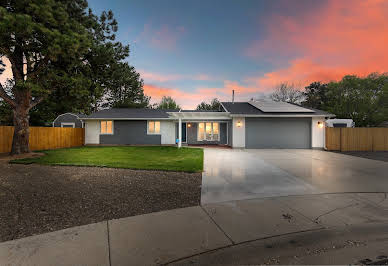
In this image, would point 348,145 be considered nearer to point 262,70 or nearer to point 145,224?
point 262,70

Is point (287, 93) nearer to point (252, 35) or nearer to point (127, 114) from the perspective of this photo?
point (252, 35)

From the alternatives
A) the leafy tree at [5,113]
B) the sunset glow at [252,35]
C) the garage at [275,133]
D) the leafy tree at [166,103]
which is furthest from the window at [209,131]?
the leafy tree at [5,113]

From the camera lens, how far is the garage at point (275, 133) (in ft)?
46.2

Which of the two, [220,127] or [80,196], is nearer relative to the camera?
[80,196]

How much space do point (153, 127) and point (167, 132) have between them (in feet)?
4.46

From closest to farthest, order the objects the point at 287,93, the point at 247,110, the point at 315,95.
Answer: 1. the point at 247,110
2. the point at 287,93
3. the point at 315,95

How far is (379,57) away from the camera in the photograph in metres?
13.7

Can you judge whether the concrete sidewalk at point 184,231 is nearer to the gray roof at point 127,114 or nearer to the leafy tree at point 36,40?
the leafy tree at point 36,40

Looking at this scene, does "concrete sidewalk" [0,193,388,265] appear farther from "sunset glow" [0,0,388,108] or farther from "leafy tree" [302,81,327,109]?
"leafy tree" [302,81,327,109]

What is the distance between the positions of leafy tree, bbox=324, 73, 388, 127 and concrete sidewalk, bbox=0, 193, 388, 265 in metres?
24.4

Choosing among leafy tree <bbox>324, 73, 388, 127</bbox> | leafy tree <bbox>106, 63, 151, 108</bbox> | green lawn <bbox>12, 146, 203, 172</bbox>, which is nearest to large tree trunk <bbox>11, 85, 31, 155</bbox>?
green lawn <bbox>12, 146, 203, 172</bbox>

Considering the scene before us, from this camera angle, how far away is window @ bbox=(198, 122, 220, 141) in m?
16.3

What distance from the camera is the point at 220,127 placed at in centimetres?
1633

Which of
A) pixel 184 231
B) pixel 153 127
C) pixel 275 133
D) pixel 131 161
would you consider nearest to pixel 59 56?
pixel 131 161
